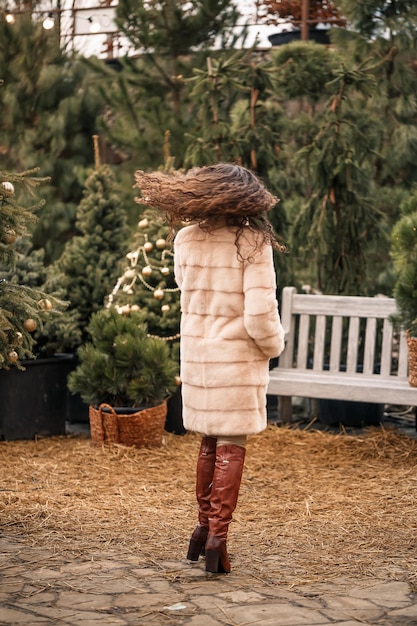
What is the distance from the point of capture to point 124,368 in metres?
7.31

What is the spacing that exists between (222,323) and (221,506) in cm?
80

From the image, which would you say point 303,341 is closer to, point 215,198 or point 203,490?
point 203,490

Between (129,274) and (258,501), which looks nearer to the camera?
(258,501)

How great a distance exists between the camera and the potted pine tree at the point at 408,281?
700cm

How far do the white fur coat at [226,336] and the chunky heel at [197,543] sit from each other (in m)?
0.47

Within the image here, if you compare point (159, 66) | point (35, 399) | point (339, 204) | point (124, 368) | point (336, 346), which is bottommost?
point (35, 399)

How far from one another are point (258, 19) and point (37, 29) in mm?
2714

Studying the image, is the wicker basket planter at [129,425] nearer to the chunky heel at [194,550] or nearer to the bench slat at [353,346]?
the bench slat at [353,346]

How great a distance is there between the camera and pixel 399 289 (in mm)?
7055

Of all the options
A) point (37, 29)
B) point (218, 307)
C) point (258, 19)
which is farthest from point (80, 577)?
point (258, 19)

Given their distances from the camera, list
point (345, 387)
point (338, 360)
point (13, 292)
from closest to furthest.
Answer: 1. point (13, 292)
2. point (345, 387)
3. point (338, 360)

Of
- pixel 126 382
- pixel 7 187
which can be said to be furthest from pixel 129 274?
pixel 7 187

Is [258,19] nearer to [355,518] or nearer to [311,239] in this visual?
[311,239]

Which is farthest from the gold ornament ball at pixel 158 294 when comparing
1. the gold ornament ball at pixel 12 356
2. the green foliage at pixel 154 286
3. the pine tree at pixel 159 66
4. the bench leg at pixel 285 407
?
the pine tree at pixel 159 66
